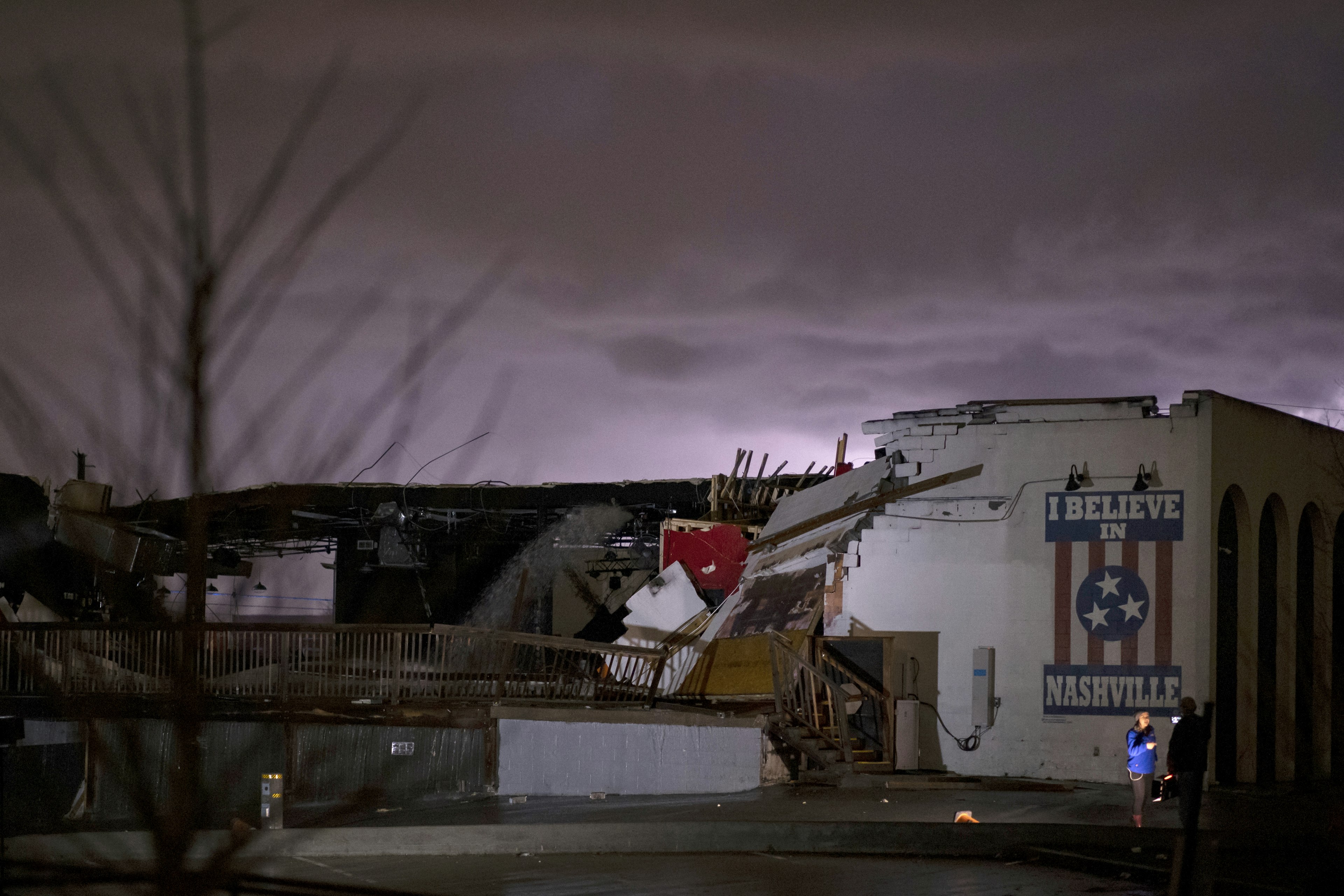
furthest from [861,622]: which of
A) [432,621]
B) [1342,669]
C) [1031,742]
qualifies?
[432,621]

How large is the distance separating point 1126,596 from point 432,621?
27318 millimetres

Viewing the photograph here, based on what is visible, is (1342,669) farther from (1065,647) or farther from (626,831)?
(626,831)

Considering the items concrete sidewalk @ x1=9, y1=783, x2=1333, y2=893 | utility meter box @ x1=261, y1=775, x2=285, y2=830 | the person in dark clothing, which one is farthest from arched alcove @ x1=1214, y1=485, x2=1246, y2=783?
utility meter box @ x1=261, y1=775, x2=285, y2=830

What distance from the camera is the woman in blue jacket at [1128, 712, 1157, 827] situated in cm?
1466

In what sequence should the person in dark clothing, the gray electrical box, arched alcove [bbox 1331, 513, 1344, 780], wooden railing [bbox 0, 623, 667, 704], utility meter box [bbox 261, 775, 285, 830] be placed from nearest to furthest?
1. utility meter box [bbox 261, 775, 285, 830]
2. the person in dark clothing
3. wooden railing [bbox 0, 623, 667, 704]
4. the gray electrical box
5. arched alcove [bbox 1331, 513, 1344, 780]

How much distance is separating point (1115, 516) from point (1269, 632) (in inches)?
181

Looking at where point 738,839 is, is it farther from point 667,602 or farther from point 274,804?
point 667,602

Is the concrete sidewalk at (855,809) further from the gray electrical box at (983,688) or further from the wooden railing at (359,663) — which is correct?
the wooden railing at (359,663)

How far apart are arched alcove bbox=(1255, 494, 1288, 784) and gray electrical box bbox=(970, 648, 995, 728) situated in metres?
4.79

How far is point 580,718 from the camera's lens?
1828 cm

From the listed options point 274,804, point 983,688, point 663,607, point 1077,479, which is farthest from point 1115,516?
point 274,804

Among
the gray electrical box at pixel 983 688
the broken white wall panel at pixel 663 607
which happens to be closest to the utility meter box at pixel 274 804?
the gray electrical box at pixel 983 688

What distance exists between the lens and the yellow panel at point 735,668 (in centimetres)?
1972

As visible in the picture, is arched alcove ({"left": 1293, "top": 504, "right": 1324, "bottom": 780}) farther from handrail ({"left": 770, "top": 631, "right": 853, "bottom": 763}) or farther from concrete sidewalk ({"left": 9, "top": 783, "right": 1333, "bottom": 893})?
handrail ({"left": 770, "top": 631, "right": 853, "bottom": 763})
